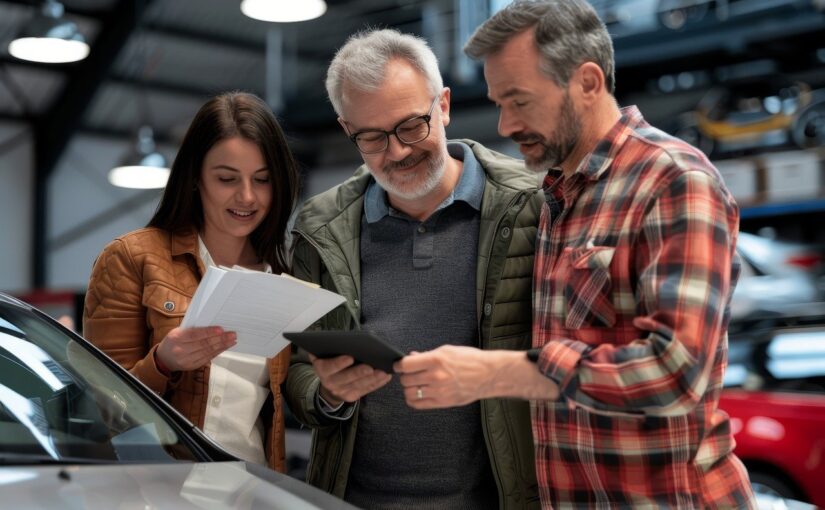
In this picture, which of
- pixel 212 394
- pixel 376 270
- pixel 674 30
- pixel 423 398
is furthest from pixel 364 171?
pixel 674 30

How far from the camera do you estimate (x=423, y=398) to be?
1561 millimetres

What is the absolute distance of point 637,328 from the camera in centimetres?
155

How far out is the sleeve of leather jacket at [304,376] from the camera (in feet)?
6.62

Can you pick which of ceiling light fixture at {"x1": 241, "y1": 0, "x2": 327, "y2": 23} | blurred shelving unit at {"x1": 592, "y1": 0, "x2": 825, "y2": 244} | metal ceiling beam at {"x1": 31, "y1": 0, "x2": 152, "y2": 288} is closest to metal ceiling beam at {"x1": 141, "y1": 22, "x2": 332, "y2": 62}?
metal ceiling beam at {"x1": 31, "y1": 0, "x2": 152, "y2": 288}

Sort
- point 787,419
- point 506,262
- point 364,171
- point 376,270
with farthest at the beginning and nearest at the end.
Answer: point 787,419
point 364,171
point 376,270
point 506,262

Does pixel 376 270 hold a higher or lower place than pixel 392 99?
lower

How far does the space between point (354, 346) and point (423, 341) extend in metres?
0.48

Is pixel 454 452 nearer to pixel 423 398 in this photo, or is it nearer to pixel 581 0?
pixel 423 398

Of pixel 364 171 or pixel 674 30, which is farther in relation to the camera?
pixel 674 30

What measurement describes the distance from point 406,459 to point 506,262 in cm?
45

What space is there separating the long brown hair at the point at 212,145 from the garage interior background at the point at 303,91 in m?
4.32

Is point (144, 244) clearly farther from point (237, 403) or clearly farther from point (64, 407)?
point (64, 407)

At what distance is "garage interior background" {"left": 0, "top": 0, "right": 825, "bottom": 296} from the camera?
7.75 m

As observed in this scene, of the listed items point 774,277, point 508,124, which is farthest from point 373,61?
point 774,277
